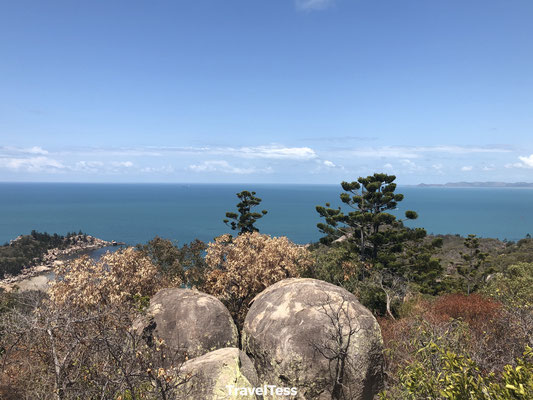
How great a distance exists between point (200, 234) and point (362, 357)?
133 meters

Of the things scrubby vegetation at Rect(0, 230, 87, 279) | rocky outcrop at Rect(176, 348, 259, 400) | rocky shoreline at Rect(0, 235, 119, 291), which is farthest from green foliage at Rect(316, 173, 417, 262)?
scrubby vegetation at Rect(0, 230, 87, 279)

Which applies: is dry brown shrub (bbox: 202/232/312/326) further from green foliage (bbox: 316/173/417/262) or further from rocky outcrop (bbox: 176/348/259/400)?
green foliage (bbox: 316/173/417/262)

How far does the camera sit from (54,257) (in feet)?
304

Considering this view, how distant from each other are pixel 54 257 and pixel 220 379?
346 feet

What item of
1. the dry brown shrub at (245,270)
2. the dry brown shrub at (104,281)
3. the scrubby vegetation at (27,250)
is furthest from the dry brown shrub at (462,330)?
the scrubby vegetation at (27,250)

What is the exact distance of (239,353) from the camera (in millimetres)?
9977

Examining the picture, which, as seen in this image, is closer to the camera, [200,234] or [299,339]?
[299,339]

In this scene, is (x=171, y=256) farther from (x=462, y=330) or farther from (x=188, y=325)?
(x=462, y=330)

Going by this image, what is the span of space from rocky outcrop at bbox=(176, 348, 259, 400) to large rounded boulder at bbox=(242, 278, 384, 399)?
4.96 feet

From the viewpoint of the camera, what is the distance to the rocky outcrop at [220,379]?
8336mm

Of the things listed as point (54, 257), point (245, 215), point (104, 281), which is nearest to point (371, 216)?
point (245, 215)

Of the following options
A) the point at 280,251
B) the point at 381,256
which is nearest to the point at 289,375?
the point at 280,251

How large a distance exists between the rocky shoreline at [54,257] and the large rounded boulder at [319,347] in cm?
6123

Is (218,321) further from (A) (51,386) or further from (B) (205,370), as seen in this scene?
(A) (51,386)
